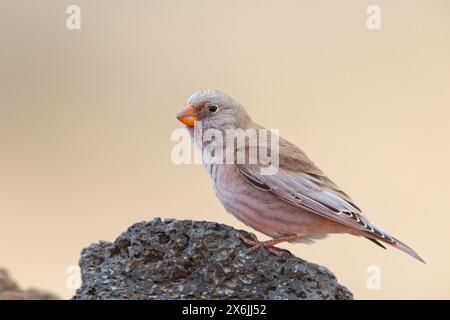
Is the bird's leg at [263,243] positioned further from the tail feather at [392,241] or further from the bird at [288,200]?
the tail feather at [392,241]

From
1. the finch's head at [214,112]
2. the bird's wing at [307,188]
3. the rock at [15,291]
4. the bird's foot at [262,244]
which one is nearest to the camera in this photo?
the bird's foot at [262,244]

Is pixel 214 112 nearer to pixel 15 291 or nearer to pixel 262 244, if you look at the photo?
pixel 262 244

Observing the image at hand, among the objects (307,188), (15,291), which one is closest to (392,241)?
(307,188)

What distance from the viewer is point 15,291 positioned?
3.82 meters

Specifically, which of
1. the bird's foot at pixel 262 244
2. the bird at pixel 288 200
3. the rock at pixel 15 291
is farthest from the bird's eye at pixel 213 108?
the rock at pixel 15 291

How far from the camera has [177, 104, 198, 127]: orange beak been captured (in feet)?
12.8

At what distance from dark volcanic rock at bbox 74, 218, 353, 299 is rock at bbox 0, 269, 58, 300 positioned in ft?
2.41

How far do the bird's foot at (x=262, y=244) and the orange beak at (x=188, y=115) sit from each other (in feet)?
3.07

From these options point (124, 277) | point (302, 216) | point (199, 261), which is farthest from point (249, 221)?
point (124, 277)

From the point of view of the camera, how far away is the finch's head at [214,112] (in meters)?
3.90

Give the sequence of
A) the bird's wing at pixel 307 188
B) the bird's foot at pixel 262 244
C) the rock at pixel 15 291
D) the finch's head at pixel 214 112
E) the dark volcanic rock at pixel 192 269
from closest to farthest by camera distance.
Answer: the dark volcanic rock at pixel 192 269
the bird's foot at pixel 262 244
the bird's wing at pixel 307 188
the rock at pixel 15 291
the finch's head at pixel 214 112

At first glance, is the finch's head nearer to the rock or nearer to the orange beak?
the orange beak
